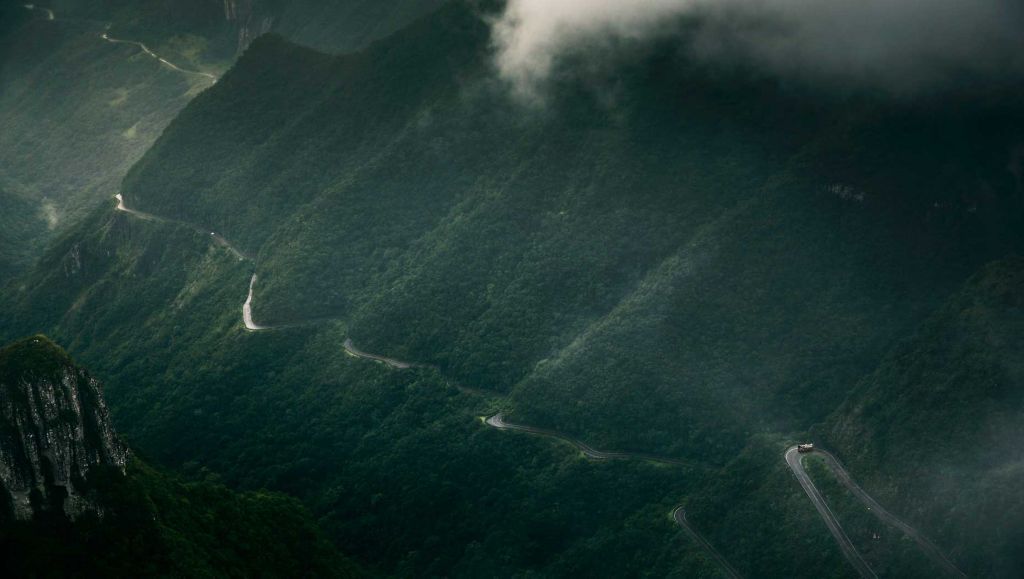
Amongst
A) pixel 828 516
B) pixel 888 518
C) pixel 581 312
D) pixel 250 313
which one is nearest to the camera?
pixel 888 518

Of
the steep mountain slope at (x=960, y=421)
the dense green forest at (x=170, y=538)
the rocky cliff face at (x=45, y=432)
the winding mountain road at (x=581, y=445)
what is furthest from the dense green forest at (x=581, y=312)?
the rocky cliff face at (x=45, y=432)

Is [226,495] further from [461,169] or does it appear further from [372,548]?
[461,169]

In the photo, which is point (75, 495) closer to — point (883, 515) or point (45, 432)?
point (45, 432)

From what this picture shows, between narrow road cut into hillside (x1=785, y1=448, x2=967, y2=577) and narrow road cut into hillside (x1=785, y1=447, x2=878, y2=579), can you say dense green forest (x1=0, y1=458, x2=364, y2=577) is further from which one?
narrow road cut into hillside (x1=785, y1=448, x2=967, y2=577)

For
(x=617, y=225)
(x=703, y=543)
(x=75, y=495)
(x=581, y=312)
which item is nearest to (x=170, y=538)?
(x=75, y=495)

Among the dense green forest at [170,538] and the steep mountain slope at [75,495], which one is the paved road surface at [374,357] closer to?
the dense green forest at [170,538]

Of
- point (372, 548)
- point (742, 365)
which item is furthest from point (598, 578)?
point (742, 365)
